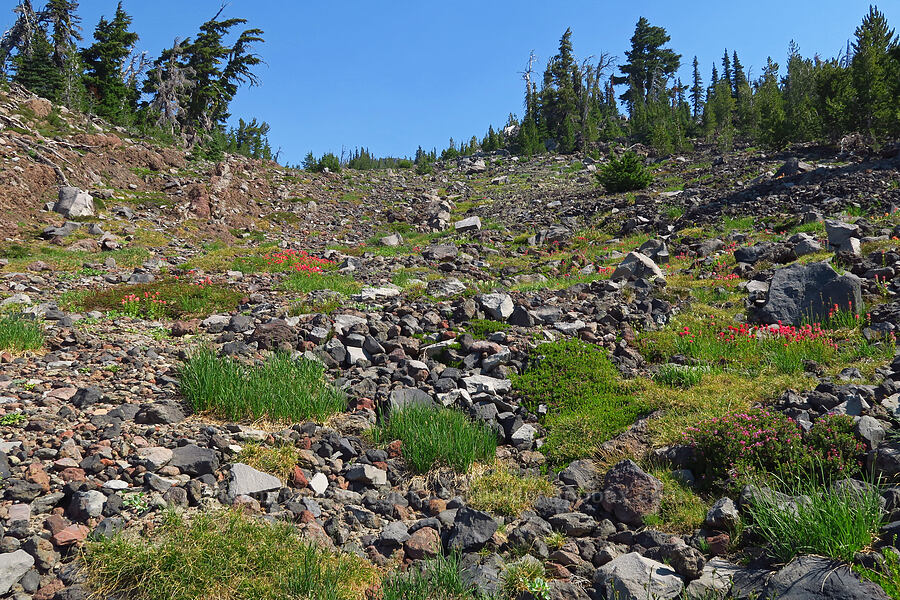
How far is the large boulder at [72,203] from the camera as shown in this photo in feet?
63.5

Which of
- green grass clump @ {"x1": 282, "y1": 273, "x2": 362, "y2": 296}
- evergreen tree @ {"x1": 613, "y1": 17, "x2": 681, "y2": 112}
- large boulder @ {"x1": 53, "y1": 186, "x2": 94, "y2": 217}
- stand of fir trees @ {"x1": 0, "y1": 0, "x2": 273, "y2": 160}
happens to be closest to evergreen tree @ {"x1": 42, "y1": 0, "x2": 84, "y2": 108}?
stand of fir trees @ {"x1": 0, "y1": 0, "x2": 273, "y2": 160}

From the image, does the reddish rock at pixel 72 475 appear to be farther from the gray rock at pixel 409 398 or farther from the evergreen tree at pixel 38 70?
the evergreen tree at pixel 38 70

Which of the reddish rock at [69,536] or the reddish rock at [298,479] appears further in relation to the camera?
the reddish rock at [298,479]

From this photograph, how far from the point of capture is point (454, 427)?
19.2ft


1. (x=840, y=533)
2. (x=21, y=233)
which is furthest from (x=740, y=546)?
(x=21, y=233)

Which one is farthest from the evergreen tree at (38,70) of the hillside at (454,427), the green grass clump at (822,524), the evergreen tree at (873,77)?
the evergreen tree at (873,77)

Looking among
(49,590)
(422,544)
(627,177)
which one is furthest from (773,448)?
(627,177)

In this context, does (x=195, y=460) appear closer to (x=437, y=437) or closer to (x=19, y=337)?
(x=437, y=437)

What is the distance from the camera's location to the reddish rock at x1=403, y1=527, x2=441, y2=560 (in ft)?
13.5

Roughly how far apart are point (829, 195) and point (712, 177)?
37.8 feet

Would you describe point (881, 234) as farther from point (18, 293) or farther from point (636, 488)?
point (18, 293)

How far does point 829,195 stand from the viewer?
1831 centimetres

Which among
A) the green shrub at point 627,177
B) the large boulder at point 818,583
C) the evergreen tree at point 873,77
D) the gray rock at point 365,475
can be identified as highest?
the evergreen tree at point 873,77

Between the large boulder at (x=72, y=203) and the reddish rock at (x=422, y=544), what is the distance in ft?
70.0
